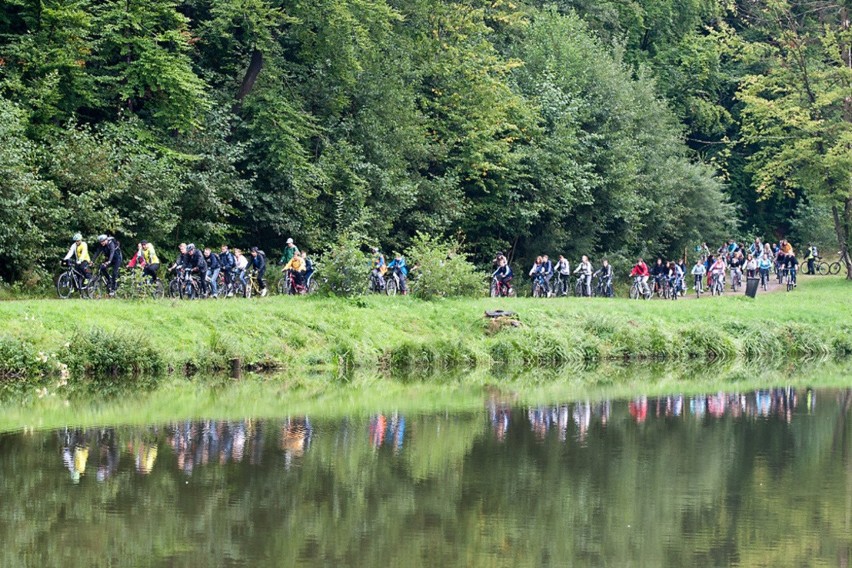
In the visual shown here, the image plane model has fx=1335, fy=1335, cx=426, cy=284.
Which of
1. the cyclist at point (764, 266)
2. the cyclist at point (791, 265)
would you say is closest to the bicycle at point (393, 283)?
the cyclist at point (764, 266)

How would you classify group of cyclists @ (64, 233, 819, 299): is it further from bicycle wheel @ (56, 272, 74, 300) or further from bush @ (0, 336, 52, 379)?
bush @ (0, 336, 52, 379)

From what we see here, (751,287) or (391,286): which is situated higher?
(391,286)

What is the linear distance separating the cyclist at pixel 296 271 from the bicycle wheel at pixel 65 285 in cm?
702

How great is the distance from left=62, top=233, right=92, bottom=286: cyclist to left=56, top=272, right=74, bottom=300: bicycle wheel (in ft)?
0.93

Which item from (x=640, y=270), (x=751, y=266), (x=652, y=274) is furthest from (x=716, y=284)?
(x=640, y=270)

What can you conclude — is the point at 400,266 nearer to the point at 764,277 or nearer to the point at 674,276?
the point at 674,276

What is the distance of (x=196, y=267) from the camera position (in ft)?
115

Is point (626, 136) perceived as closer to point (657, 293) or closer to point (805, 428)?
point (657, 293)

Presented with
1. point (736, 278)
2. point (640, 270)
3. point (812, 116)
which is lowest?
point (736, 278)

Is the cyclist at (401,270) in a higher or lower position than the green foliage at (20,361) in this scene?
higher

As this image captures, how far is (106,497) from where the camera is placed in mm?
14750

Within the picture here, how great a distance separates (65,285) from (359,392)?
10093 mm

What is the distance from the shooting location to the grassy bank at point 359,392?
848 inches

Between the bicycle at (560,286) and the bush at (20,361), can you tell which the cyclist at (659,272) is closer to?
the bicycle at (560,286)
